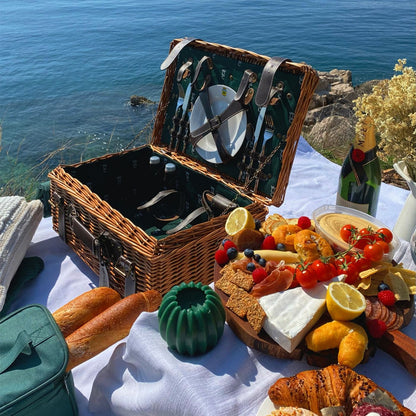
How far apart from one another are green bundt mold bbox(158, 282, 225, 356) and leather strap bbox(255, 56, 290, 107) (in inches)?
34.4

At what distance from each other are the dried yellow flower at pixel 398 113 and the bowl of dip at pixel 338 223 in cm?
24

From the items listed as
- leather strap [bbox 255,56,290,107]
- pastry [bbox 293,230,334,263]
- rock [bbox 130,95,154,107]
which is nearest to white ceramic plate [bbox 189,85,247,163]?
leather strap [bbox 255,56,290,107]

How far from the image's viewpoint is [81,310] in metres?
1.08

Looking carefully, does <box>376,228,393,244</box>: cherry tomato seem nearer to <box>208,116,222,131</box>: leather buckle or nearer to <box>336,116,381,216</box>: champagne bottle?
<box>336,116,381,216</box>: champagne bottle

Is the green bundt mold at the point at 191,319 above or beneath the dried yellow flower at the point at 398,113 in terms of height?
beneath

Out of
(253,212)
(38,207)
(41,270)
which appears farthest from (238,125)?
(41,270)

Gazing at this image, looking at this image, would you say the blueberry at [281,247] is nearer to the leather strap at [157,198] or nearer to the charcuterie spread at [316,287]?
the charcuterie spread at [316,287]

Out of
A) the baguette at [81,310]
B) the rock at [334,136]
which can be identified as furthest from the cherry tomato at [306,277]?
the rock at [334,136]

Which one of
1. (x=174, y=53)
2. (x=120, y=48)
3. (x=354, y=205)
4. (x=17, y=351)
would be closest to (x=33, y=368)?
(x=17, y=351)

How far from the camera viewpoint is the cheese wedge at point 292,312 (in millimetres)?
890

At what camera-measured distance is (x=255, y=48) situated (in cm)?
1091

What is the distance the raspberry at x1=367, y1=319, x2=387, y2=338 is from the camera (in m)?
0.91

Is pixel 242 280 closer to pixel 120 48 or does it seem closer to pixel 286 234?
pixel 286 234

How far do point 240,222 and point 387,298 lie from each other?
17.8 inches
